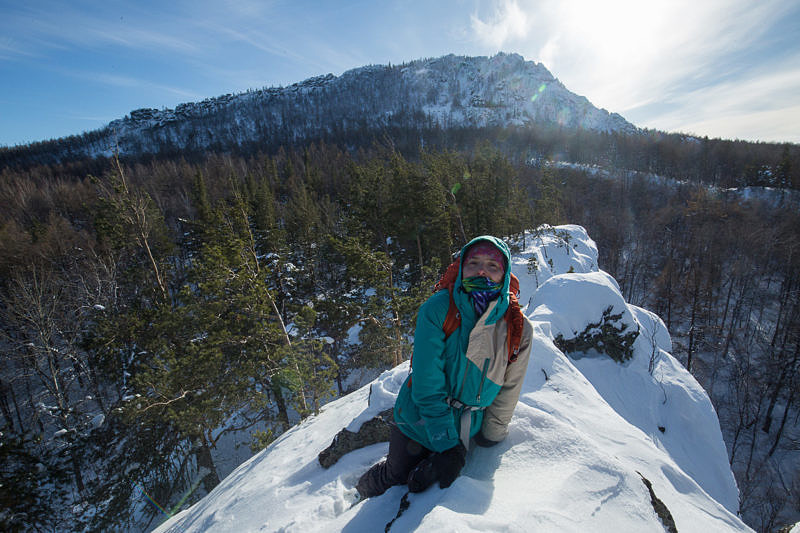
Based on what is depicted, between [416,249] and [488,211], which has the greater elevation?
[488,211]

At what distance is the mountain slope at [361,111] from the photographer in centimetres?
10750

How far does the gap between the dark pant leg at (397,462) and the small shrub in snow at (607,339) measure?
5974 mm

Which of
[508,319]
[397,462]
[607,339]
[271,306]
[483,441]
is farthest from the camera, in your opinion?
[271,306]

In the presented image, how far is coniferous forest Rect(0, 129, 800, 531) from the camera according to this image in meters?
9.09

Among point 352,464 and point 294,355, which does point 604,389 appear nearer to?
point 352,464

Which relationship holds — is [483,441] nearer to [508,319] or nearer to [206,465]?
[508,319]

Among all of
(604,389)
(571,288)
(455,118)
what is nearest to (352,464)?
(604,389)

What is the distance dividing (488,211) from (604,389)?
1640 cm

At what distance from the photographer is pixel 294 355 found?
8.02 metres

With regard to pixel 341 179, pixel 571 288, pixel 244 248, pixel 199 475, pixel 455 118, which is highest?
pixel 455 118

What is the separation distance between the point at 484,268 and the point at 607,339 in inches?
286

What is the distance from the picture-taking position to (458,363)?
222 centimetres

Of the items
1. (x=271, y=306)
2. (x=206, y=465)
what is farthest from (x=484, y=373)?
(x=206, y=465)

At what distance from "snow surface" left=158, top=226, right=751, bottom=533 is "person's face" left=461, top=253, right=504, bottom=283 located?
4.77 feet
